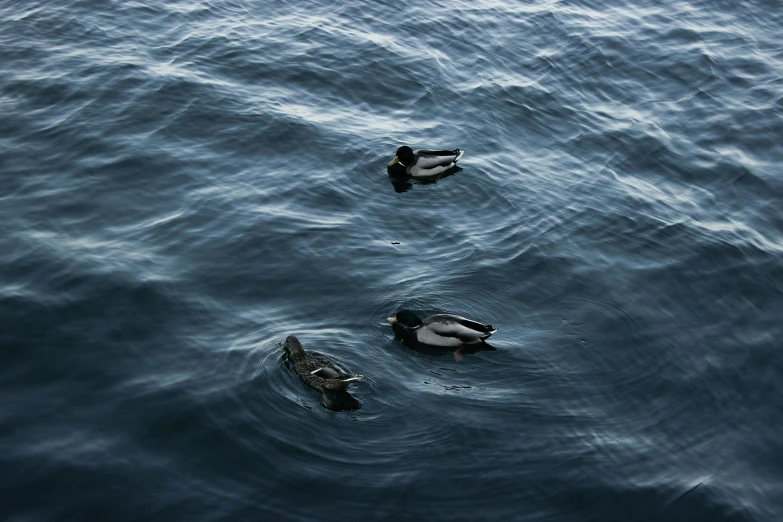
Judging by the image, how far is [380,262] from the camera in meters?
16.4

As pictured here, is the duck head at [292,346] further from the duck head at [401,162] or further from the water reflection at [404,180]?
the duck head at [401,162]

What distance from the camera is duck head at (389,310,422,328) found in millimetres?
14492

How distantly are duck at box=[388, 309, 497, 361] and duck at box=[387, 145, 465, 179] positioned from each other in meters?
5.52

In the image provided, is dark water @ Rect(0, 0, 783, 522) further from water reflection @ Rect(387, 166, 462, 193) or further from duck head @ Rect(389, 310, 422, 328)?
duck head @ Rect(389, 310, 422, 328)

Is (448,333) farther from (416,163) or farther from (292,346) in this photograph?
(416,163)

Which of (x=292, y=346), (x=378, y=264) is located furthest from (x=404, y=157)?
(x=292, y=346)

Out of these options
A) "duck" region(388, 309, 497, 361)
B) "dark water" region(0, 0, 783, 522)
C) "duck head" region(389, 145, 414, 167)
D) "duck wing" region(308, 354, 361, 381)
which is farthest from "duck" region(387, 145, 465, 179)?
"duck wing" region(308, 354, 361, 381)

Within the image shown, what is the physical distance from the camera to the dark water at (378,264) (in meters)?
11.9

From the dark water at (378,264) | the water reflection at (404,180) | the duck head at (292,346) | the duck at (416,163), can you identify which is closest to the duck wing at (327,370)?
the duck head at (292,346)

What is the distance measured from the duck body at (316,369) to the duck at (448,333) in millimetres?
1448

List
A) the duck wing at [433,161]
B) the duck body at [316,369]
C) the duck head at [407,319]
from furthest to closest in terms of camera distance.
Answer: the duck wing at [433,161]
the duck head at [407,319]
the duck body at [316,369]

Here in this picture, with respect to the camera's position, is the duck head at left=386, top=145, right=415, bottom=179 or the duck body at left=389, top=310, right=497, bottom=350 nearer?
the duck body at left=389, top=310, right=497, bottom=350

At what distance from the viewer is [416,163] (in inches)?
766

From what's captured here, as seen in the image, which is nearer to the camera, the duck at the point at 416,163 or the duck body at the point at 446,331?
the duck body at the point at 446,331
